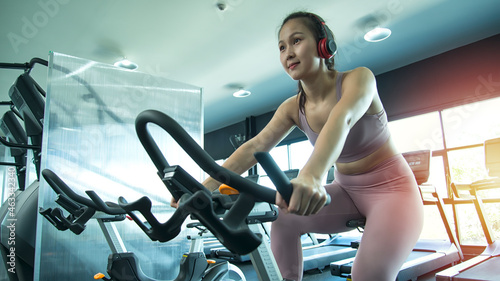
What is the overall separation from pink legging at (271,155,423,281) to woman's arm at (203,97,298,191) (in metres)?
0.23

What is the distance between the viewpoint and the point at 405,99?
535 centimetres

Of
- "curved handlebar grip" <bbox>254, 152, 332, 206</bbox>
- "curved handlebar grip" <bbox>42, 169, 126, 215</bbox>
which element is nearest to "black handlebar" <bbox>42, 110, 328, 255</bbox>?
"curved handlebar grip" <bbox>254, 152, 332, 206</bbox>

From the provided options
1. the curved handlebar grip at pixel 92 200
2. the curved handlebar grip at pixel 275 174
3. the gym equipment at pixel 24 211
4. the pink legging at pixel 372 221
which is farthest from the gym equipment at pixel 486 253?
the gym equipment at pixel 24 211

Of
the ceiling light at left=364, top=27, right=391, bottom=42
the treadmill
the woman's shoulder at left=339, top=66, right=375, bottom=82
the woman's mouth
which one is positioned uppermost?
the ceiling light at left=364, top=27, right=391, bottom=42

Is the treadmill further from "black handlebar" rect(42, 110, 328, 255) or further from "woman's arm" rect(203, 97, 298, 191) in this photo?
"black handlebar" rect(42, 110, 328, 255)

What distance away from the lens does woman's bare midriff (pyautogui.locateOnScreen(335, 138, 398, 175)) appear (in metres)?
1.12

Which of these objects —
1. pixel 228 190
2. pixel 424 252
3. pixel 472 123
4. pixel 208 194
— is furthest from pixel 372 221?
pixel 472 123

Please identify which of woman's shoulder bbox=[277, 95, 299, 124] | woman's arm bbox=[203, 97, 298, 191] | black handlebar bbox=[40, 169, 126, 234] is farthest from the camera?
black handlebar bbox=[40, 169, 126, 234]

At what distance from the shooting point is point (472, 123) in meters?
4.70

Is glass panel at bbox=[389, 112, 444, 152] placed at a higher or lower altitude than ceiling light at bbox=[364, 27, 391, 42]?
lower

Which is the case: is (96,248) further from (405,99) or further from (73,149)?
(405,99)

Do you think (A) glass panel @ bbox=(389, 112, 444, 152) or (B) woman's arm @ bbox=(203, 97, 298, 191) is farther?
(A) glass panel @ bbox=(389, 112, 444, 152)

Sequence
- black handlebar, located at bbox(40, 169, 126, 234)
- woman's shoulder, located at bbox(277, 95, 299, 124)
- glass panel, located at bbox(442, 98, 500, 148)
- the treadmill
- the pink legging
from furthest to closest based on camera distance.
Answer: glass panel, located at bbox(442, 98, 500, 148), the treadmill, black handlebar, located at bbox(40, 169, 126, 234), woman's shoulder, located at bbox(277, 95, 299, 124), the pink legging

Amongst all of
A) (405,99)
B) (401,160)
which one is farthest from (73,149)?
(405,99)
